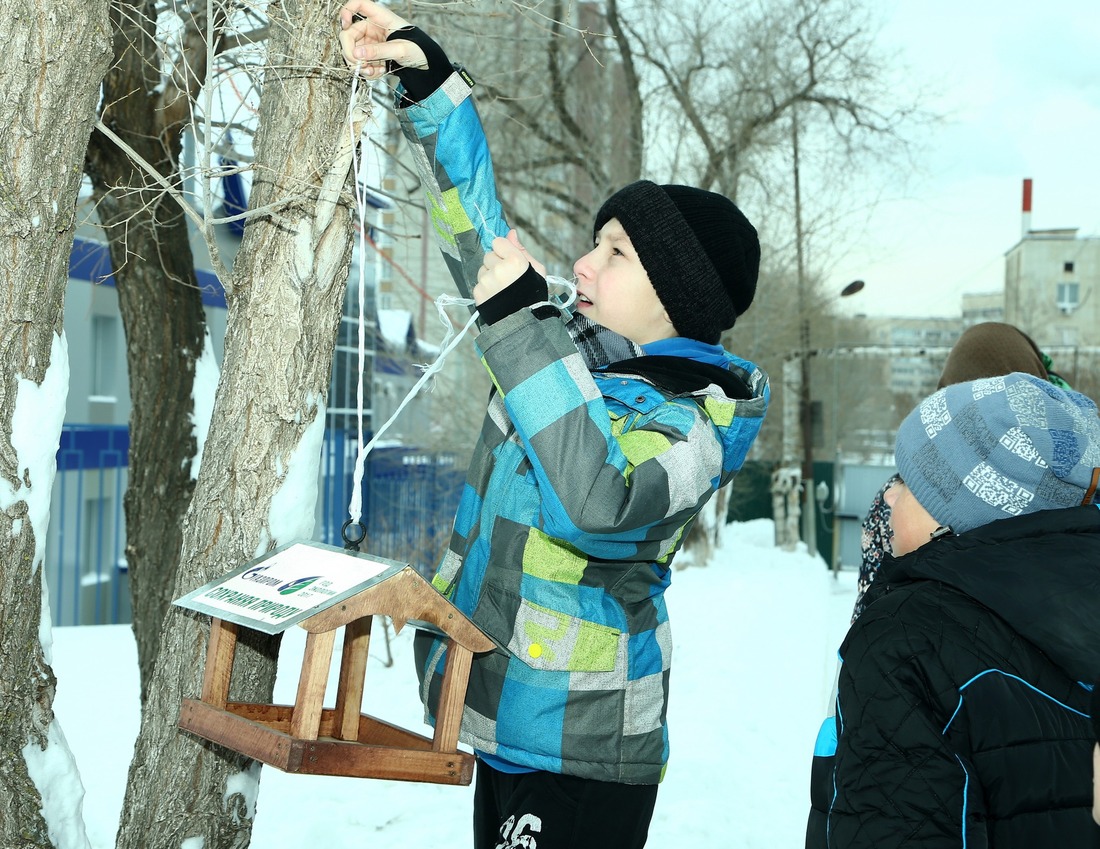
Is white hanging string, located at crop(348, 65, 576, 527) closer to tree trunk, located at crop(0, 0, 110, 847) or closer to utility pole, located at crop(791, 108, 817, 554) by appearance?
tree trunk, located at crop(0, 0, 110, 847)

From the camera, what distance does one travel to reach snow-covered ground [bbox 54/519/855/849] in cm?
390

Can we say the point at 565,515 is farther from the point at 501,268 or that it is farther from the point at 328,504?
the point at 328,504

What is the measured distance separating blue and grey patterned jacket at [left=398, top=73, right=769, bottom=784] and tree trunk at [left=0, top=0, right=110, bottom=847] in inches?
22.4

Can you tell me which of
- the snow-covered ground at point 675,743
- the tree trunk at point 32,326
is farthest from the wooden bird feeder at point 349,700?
the snow-covered ground at point 675,743

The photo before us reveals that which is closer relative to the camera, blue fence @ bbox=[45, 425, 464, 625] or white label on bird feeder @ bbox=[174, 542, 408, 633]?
white label on bird feeder @ bbox=[174, 542, 408, 633]

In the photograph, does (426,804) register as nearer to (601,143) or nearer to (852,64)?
(601,143)

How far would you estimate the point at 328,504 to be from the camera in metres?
9.77

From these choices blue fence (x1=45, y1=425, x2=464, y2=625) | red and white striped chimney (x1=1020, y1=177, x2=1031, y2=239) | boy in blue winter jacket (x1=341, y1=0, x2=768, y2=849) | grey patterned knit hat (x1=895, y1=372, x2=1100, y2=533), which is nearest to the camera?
grey patterned knit hat (x1=895, y1=372, x2=1100, y2=533)

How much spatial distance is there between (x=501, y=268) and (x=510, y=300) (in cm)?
5

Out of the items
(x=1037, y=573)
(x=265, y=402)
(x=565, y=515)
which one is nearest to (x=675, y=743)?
(x=265, y=402)

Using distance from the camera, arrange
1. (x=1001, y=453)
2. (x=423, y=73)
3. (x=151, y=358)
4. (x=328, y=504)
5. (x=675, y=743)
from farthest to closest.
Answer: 1. (x=328, y=504)
2. (x=675, y=743)
3. (x=151, y=358)
4. (x=423, y=73)
5. (x=1001, y=453)

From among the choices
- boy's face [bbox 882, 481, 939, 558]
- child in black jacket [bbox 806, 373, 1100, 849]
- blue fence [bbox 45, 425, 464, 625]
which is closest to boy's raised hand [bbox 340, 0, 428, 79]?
boy's face [bbox 882, 481, 939, 558]

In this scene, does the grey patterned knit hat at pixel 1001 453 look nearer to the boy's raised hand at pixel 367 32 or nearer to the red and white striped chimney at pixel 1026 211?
the boy's raised hand at pixel 367 32

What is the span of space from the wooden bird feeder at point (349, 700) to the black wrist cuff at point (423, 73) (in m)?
0.79
